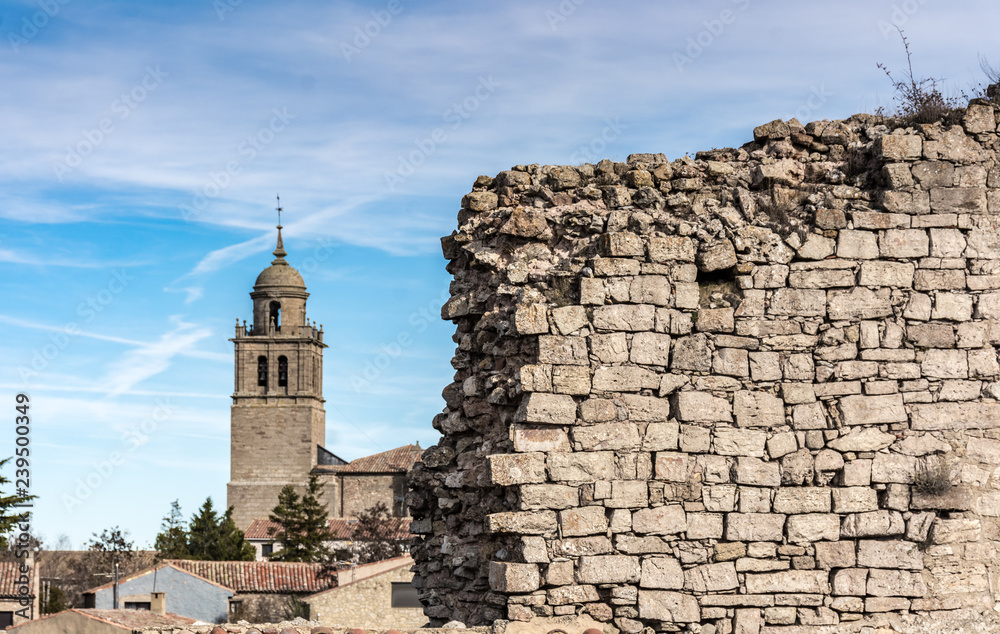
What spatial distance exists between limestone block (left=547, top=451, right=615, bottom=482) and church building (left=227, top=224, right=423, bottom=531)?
6846 cm

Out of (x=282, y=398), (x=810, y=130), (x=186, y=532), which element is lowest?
(x=186, y=532)

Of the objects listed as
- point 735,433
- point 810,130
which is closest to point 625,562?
point 735,433

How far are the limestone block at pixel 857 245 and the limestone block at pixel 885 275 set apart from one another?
64 mm

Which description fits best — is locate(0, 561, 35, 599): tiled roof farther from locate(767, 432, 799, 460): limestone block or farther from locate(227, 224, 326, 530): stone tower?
locate(227, 224, 326, 530): stone tower

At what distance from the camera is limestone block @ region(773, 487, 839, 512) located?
699 cm

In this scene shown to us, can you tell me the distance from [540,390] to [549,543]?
0.95 meters

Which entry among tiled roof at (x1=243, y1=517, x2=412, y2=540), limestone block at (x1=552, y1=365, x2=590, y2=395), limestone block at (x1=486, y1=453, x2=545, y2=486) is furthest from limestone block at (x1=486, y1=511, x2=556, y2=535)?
tiled roof at (x1=243, y1=517, x2=412, y2=540)

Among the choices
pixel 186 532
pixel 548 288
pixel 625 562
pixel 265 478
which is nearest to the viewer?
pixel 625 562

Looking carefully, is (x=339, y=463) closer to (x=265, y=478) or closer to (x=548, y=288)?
(x=265, y=478)

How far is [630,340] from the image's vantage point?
23.3 ft

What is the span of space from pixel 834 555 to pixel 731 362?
1.37 meters

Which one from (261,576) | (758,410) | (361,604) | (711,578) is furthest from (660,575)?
(261,576)

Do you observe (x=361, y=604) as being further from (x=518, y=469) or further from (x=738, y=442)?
(x=738, y=442)

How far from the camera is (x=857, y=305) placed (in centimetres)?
723
